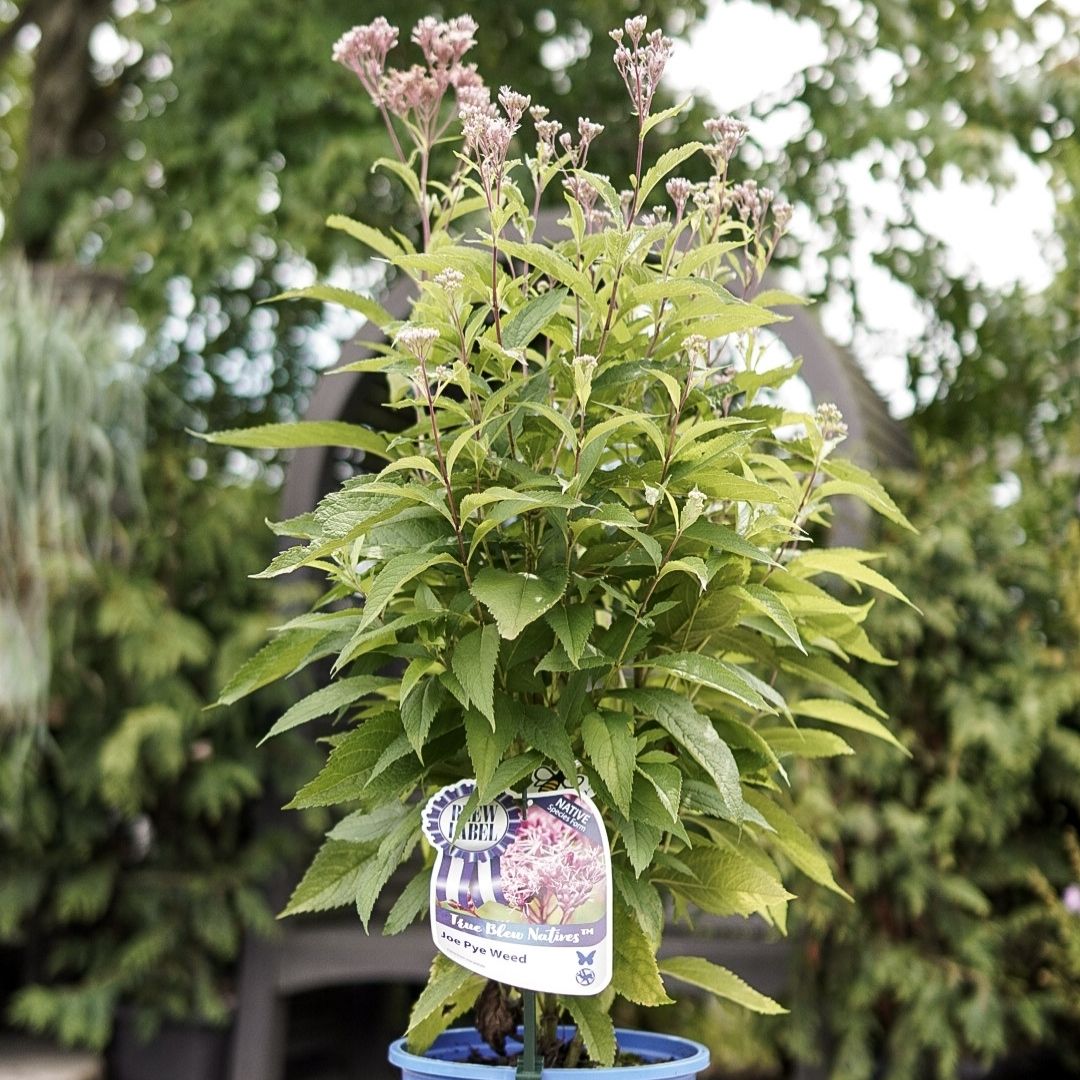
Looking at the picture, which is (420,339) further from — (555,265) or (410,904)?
(410,904)

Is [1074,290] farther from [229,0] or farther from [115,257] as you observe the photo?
[115,257]

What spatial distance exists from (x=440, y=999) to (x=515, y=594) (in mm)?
323

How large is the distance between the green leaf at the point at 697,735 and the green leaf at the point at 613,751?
0.10ft

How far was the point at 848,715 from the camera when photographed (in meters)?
1.16

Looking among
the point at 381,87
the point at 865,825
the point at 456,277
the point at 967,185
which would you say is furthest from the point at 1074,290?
the point at 456,277

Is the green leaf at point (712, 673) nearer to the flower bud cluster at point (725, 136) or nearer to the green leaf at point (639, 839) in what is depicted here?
the green leaf at point (639, 839)

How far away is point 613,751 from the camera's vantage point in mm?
963

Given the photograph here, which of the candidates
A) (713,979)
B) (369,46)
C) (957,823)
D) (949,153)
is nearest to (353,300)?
(369,46)

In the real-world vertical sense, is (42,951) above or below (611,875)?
below

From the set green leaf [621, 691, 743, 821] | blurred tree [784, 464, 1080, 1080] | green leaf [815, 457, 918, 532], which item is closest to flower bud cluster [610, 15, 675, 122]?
green leaf [815, 457, 918, 532]

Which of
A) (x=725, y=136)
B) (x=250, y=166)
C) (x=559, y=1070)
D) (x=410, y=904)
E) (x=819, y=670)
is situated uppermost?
(x=250, y=166)

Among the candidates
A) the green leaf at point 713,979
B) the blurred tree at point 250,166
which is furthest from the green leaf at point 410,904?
the blurred tree at point 250,166

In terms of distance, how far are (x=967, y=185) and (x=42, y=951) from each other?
3028mm

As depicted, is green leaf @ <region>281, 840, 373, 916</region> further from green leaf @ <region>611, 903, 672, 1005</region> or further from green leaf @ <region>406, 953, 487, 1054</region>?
green leaf @ <region>611, 903, 672, 1005</region>
